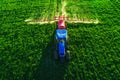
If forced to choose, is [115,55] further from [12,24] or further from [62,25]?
[12,24]

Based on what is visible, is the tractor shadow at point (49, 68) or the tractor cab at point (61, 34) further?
the tractor cab at point (61, 34)

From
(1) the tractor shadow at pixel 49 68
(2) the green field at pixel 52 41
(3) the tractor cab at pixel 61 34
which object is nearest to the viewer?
(1) the tractor shadow at pixel 49 68

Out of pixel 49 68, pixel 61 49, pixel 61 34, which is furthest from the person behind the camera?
pixel 61 34

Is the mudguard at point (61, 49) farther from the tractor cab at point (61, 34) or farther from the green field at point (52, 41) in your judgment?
the green field at point (52, 41)

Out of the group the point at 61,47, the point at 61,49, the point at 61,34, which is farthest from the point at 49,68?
the point at 61,34

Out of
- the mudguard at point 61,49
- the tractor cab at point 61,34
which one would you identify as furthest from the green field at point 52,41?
the tractor cab at point 61,34

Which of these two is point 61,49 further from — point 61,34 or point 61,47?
point 61,34

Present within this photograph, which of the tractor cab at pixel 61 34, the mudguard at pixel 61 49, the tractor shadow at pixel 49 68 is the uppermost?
the tractor cab at pixel 61 34

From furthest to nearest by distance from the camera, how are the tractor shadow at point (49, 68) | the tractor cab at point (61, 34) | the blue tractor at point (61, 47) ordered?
the tractor cab at point (61, 34) → the blue tractor at point (61, 47) → the tractor shadow at point (49, 68)
